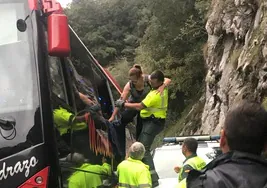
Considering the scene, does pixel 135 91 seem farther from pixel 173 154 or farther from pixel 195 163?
pixel 195 163

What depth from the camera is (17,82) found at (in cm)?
362

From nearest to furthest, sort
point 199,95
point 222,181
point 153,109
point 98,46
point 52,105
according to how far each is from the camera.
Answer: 1. point 222,181
2. point 52,105
3. point 153,109
4. point 199,95
5. point 98,46

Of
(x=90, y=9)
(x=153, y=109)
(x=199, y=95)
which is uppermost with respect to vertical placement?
(x=90, y=9)

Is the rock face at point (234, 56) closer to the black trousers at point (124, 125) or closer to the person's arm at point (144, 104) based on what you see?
the black trousers at point (124, 125)

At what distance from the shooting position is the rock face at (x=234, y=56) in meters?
12.1

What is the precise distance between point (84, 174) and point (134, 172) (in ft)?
2.91

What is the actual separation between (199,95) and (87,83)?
20.6m

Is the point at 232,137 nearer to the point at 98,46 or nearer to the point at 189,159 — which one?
the point at 189,159

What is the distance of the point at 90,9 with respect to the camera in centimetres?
4869

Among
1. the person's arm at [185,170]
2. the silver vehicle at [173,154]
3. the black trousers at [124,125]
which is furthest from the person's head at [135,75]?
the person's arm at [185,170]

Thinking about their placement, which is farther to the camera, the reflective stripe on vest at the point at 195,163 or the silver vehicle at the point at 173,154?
the silver vehicle at the point at 173,154

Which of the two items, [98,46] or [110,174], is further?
[98,46]

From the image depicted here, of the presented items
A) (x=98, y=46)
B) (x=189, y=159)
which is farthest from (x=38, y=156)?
(x=98, y=46)

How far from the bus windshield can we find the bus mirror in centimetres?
18
